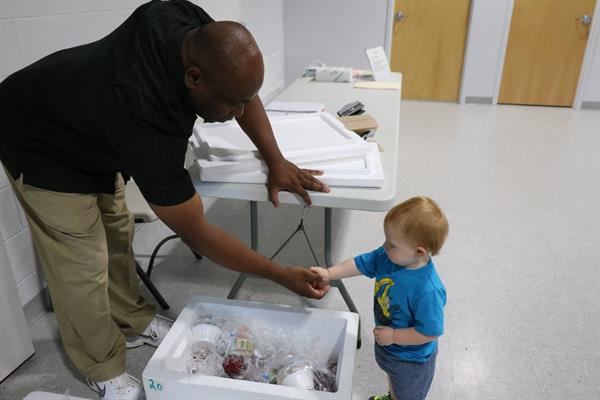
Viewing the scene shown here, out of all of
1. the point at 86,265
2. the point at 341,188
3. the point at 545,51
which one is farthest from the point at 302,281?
the point at 545,51

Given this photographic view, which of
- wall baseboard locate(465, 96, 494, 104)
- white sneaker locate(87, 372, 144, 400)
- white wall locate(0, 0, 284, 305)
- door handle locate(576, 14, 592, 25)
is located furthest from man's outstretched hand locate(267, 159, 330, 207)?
door handle locate(576, 14, 592, 25)

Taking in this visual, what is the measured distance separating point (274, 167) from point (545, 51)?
195 inches

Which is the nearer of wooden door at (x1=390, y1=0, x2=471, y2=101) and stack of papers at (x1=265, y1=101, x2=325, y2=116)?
stack of papers at (x1=265, y1=101, x2=325, y2=116)

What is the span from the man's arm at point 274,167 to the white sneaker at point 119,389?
2.49ft

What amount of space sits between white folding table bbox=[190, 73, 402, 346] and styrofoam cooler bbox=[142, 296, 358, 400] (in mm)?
281

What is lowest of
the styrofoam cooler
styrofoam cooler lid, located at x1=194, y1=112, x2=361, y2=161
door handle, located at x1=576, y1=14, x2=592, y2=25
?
the styrofoam cooler

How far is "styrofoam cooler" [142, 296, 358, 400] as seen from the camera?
918 millimetres

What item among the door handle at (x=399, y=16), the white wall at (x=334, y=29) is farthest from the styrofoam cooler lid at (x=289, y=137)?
the door handle at (x=399, y=16)

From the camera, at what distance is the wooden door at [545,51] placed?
4.81 m

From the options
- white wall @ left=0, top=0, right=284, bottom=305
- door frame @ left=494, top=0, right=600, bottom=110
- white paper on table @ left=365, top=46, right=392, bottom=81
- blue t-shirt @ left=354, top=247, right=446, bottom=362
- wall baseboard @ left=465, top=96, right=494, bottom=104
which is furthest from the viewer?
wall baseboard @ left=465, top=96, right=494, bottom=104

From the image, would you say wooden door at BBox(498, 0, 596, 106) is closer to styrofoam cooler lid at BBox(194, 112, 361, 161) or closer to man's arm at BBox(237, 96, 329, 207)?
styrofoam cooler lid at BBox(194, 112, 361, 161)

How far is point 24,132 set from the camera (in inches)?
42.6

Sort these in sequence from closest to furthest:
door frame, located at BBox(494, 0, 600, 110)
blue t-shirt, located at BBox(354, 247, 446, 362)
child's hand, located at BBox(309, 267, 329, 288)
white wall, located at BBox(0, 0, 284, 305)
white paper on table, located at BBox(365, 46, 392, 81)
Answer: blue t-shirt, located at BBox(354, 247, 446, 362)
child's hand, located at BBox(309, 267, 329, 288)
white wall, located at BBox(0, 0, 284, 305)
white paper on table, located at BBox(365, 46, 392, 81)
door frame, located at BBox(494, 0, 600, 110)

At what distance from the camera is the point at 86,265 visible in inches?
49.5
